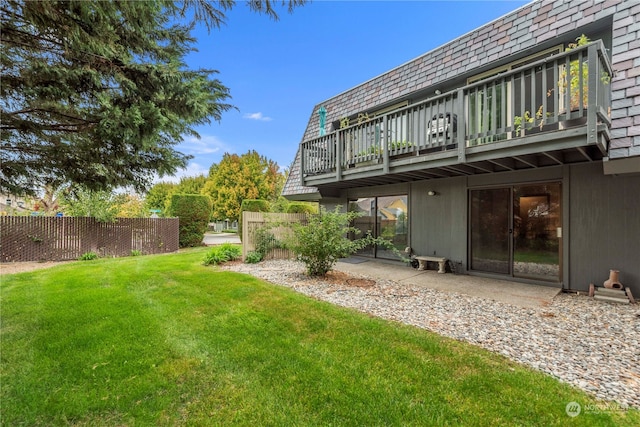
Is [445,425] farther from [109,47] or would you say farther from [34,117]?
[34,117]

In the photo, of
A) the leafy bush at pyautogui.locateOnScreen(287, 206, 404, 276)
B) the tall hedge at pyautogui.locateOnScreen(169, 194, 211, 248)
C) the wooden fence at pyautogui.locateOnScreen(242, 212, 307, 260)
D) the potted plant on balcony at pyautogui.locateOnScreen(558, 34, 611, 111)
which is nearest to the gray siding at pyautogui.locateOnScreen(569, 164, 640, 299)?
the potted plant on balcony at pyautogui.locateOnScreen(558, 34, 611, 111)

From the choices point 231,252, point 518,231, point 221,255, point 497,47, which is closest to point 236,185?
point 231,252

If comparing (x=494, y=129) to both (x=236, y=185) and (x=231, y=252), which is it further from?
(x=236, y=185)

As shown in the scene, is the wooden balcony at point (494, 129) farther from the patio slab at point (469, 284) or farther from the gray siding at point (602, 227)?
the patio slab at point (469, 284)

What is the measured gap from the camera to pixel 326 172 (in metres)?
8.37

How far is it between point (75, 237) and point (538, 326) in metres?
13.7

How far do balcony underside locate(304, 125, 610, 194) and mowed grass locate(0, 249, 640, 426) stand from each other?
135 inches

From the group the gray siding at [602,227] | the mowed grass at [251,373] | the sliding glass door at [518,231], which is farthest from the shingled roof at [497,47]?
the mowed grass at [251,373]

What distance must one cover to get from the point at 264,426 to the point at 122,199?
12.7m

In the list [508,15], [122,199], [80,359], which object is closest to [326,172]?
[508,15]

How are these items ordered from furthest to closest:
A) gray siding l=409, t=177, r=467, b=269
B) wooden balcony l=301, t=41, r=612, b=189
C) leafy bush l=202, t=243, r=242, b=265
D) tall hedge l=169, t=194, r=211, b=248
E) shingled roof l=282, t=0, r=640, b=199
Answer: tall hedge l=169, t=194, r=211, b=248 < leafy bush l=202, t=243, r=242, b=265 < gray siding l=409, t=177, r=467, b=269 < shingled roof l=282, t=0, r=640, b=199 < wooden balcony l=301, t=41, r=612, b=189

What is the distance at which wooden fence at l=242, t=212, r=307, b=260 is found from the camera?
8879 millimetres

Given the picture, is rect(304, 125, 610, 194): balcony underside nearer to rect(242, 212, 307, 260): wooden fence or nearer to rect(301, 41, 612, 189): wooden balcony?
rect(301, 41, 612, 189): wooden balcony

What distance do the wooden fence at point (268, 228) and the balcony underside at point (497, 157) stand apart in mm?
2176
